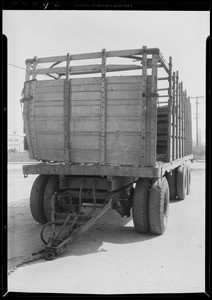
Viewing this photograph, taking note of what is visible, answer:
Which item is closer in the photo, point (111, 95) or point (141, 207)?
point (111, 95)

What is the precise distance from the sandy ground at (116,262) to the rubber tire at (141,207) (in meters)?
0.21

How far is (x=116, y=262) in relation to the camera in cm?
375

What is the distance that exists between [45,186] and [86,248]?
1.55 meters

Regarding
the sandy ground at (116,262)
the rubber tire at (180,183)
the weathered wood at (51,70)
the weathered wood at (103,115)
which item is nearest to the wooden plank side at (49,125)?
the weathered wood at (103,115)

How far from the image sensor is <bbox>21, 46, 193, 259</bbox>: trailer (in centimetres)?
421

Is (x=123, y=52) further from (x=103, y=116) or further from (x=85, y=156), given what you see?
(x=85, y=156)

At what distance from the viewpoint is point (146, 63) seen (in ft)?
13.9

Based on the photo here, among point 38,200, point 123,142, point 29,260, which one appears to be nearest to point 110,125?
point 123,142

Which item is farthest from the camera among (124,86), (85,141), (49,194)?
(49,194)

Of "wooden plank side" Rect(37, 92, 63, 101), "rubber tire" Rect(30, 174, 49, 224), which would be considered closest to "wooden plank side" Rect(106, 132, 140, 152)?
"wooden plank side" Rect(37, 92, 63, 101)

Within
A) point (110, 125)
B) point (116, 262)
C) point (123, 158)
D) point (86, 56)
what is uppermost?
point (86, 56)

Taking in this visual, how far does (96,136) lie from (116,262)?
1780 millimetres

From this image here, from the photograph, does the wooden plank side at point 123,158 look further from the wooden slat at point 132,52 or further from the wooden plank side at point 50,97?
the wooden slat at point 132,52
